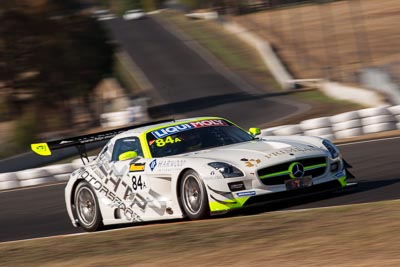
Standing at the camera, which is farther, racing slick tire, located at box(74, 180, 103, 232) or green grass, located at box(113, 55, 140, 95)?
green grass, located at box(113, 55, 140, 95)

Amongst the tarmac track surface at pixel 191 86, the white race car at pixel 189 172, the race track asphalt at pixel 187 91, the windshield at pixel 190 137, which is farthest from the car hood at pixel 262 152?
the tarmac track surface at pixel 191 86

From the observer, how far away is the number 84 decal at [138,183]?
1084 cm

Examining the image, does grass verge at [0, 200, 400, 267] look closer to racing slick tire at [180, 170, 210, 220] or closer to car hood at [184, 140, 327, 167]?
racing slick tire at [180, 170, 210, 220]

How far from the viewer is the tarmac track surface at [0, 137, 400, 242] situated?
35.1 ft

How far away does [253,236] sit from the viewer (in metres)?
8.44

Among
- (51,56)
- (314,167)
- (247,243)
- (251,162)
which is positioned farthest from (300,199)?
(51,56)

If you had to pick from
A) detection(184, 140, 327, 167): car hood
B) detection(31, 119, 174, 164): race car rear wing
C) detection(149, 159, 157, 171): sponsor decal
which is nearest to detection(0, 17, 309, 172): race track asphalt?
detection(31, 119, 174, 164): race car rear wing

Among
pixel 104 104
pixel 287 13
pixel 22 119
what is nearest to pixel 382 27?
pixel 287 13

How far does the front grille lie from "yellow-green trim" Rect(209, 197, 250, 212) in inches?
12.5

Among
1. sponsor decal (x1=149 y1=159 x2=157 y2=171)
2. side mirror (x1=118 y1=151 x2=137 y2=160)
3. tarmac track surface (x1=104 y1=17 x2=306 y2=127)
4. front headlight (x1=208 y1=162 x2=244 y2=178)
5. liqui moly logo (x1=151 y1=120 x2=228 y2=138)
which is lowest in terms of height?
tarmac track surface (x1=104 y1=17 x2=306 y2=127)

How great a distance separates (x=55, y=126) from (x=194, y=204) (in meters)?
33.7

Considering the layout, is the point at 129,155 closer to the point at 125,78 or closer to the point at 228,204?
the point at 228,204

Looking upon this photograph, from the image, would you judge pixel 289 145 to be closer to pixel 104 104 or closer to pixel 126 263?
pixel 126 263

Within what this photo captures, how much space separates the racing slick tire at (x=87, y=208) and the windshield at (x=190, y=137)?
4.03 feet
